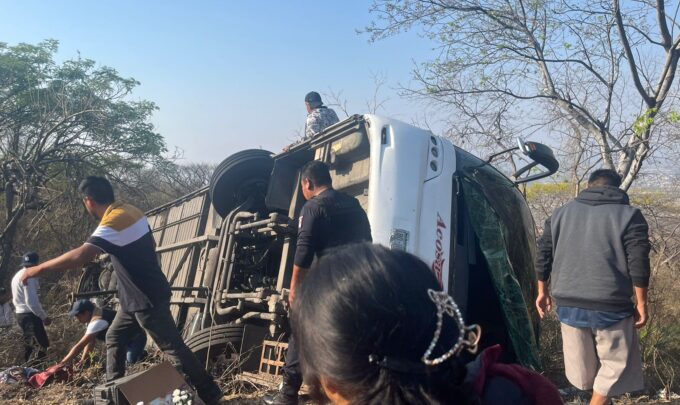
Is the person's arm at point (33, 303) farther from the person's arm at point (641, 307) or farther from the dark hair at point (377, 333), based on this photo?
the dark hair at point (377, 333)

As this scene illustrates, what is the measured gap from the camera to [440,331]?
1256mm

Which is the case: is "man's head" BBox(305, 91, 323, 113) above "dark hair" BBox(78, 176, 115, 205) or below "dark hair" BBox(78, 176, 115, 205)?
above

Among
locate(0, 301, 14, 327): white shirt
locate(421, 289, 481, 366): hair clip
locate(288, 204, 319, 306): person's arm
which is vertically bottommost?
locate(0, 301, 14, 327): white shirt

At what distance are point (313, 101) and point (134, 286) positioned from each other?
10.3ft

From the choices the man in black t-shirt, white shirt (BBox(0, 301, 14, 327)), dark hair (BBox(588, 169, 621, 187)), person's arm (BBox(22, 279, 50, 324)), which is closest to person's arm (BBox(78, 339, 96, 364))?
person's arm (BBox(22, 279, 50, 324))

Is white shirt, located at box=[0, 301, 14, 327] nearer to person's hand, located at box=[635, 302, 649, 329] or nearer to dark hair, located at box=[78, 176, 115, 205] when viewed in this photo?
dark hair, located at box=[78, 176, 115, 205]

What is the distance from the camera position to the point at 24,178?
10539 mm

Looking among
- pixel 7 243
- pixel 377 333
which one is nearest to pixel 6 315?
pixel 7 243

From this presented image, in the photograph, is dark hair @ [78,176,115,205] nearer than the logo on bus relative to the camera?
No

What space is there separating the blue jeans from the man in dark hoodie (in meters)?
4.20

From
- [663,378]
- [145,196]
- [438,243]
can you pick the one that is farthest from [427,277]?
[145,196]

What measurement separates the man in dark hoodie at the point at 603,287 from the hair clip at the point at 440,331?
290 cm

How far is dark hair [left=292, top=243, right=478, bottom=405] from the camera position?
122 cm

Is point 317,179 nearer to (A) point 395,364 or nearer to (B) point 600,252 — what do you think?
(B) point 600,252
